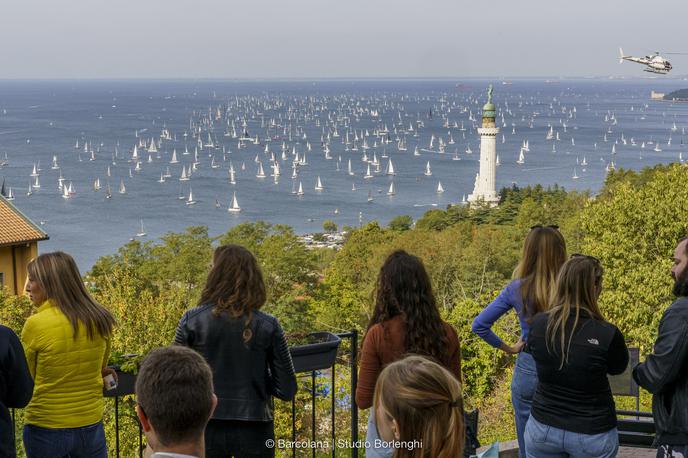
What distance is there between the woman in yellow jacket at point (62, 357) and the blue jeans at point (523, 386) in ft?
7.05

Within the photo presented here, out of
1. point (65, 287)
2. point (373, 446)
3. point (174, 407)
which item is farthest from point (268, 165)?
point (174, 407)

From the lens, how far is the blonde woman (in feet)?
11.6

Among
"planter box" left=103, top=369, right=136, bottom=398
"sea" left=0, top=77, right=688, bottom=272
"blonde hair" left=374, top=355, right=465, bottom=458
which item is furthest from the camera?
"sea" left=0, top=77, right=688, bottom=272

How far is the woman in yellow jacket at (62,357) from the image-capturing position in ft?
11.9

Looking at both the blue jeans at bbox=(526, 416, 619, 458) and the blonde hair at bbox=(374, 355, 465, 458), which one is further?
the blue jeans at bbox=(526, 416, 619, 458)

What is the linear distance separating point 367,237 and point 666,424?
3784 cm

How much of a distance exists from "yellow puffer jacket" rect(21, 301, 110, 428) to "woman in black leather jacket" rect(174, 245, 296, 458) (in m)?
0.51

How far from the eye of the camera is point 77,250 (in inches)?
2525

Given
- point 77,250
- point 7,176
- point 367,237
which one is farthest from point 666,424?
point 7,176

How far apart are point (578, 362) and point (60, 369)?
235cm

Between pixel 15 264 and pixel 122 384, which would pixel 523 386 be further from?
pixel 15 264

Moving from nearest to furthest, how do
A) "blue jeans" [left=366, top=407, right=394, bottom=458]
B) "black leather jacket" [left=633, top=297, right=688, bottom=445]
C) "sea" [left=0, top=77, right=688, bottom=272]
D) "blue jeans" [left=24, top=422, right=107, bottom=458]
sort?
"blue jeans" [left=366, top=407, right=394, bottom=458] → "black leather jacket" [left=633, top=297, right=688, bottom=445] → "blue jeans" [left=24, top=422, right=107, bottom=458] → "sea" [left=0, top=77, right=688, bottom=272]

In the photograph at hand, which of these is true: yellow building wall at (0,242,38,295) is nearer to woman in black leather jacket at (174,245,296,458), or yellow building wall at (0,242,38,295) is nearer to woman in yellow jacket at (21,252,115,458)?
woman in yellow jacket at (21,252,115,458)

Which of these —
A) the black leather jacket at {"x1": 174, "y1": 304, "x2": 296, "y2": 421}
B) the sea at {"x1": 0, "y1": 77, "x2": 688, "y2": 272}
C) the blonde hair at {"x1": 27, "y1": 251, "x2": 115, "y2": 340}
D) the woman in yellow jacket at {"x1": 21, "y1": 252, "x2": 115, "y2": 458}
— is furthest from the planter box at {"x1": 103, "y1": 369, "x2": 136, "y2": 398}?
the sea at {"x1": 0, "y1": 77, "x2": 688, "y2": 272}
